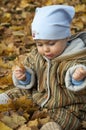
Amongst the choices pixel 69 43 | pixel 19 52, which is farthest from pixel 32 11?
pixel 69 43

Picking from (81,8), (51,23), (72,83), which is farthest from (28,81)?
(81,8)

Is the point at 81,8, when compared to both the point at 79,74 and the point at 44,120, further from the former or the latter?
the point at 79,74

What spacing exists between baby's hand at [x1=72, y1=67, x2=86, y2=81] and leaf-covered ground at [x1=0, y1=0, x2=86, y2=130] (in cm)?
47

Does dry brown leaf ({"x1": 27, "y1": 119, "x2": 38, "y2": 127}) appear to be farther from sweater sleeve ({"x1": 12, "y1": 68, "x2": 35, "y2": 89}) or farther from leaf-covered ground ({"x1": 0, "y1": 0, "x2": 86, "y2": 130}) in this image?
sweater sleeve ({"x1": 12, "y1": 68, "x2": 35, "y2": 89})

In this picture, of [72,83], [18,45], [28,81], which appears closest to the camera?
→ [72,83]

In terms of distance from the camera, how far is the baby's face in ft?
12.9

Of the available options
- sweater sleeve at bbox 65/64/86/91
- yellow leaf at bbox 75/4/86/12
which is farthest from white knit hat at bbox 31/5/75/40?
yellow leaf at bbox 75/4/86/12

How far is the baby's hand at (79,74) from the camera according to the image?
3750mm

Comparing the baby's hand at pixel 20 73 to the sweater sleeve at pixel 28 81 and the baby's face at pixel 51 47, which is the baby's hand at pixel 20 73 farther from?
the baby's face at pixel 51 47

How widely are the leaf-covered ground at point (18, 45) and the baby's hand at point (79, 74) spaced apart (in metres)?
0.47

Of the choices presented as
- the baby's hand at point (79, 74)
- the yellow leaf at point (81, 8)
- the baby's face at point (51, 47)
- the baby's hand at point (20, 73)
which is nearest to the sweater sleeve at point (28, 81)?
the baby's hand at point (20, 73)

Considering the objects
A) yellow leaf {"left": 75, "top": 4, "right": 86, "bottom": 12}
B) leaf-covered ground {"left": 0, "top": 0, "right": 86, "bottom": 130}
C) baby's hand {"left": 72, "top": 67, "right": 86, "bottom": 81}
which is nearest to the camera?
baby's hand {"left": 72, "top": 67, "right": 86, "bottom": 81}

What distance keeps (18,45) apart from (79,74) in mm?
2463

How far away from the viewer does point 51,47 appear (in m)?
3.96
